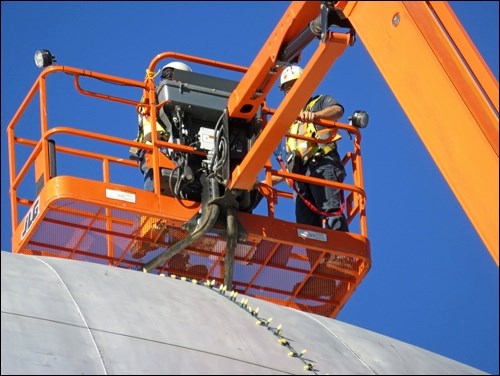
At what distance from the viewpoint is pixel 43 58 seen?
21.9 m

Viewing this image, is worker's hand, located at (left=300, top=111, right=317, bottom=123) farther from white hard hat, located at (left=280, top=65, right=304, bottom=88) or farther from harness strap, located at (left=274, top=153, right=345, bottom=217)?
white hard hat, located at (left=280, top=65, right=304, bottom=88)

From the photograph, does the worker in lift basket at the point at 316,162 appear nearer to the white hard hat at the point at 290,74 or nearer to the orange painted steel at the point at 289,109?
the white hard hat at the point at 290,74

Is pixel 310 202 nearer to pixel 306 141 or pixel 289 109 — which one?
pixel 306 141

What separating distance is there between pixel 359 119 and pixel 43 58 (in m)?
4.46

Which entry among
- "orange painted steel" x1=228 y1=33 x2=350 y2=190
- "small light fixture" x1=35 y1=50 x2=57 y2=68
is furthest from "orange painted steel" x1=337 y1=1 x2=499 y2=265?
"small light fixture" x1=35 y1=50 x2=57 y2=68

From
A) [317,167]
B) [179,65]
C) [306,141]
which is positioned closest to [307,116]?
[306,141]

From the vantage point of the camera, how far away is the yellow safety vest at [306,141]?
22609 mm

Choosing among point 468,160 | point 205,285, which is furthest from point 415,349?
point 468,160

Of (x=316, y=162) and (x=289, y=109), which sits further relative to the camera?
(x=316, y=162)

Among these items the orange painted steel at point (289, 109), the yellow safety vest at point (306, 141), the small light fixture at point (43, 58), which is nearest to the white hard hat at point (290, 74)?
the yellow safety vest at point (306, 141)

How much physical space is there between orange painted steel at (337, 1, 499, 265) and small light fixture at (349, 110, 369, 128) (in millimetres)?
5590

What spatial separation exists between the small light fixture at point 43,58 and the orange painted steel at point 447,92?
6276 millimetres

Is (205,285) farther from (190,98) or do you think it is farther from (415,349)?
(190,98)

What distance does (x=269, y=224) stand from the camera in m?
21.4
